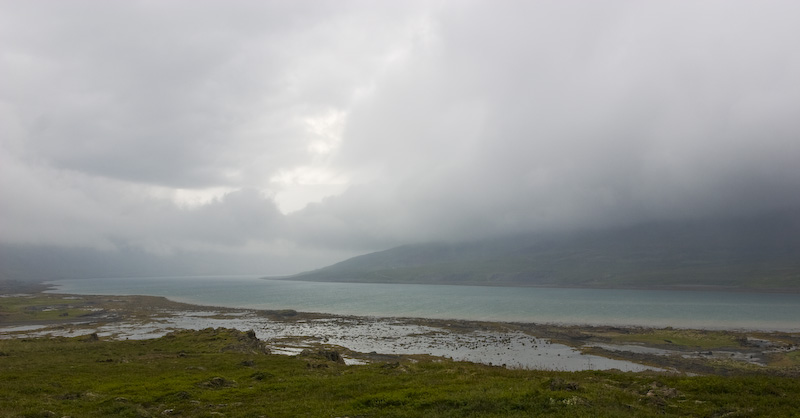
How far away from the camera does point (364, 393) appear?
2762 centimetres

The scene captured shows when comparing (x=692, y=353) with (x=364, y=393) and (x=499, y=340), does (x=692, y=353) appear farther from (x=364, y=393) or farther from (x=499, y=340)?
(x=364, y=393)

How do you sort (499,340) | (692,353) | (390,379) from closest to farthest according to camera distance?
(390,379) → (692,353) → (499,340)

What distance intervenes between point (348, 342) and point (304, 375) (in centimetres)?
4770

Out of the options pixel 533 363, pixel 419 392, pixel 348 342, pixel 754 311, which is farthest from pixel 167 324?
pixel 754 311

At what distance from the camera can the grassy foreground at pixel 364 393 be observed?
71.6 feet

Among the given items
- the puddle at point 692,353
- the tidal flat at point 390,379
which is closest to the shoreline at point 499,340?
the puddle at point 692,353

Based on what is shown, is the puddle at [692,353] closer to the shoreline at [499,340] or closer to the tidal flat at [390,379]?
the shoreline at [499,340]

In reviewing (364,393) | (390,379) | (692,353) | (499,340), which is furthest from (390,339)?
(364,393)

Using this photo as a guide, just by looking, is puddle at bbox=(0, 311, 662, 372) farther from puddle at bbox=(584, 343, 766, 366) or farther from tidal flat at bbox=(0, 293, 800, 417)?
puddle at bbox=(584, 343, 766, 366)

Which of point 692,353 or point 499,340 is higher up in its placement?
point 692,353

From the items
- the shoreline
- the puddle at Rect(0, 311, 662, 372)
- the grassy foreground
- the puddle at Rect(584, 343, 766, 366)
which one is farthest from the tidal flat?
the puddle at Rect(0, 311, 662, 372)

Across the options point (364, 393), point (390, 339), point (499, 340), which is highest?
point (364, 393)

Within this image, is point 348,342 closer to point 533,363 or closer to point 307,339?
point 307,339

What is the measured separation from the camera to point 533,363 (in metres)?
62.0
